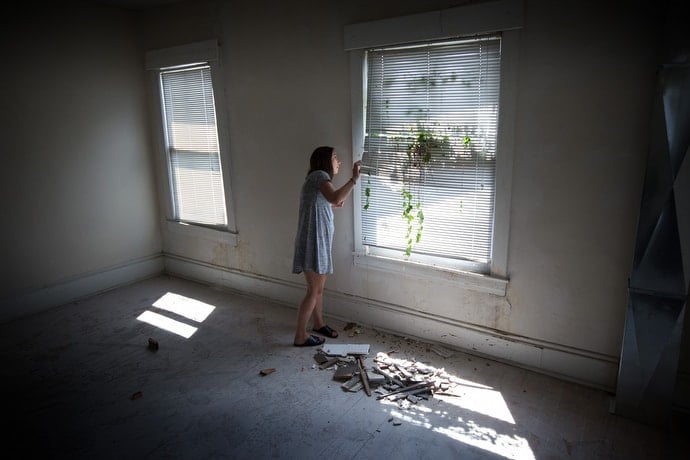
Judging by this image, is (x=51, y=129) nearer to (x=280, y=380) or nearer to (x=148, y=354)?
(x=148, y=354)

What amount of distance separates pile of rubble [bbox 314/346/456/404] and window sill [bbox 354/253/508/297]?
0.70 meters

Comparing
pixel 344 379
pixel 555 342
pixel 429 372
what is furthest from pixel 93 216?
pixel 555 342

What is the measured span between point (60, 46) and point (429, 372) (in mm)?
4861

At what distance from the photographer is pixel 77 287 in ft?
16.6

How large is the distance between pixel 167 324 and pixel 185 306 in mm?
442

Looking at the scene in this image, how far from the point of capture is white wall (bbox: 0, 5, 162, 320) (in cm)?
448

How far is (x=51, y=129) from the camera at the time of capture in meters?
4.71

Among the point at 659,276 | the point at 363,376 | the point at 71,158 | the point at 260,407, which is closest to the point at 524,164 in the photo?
the point at 659,276

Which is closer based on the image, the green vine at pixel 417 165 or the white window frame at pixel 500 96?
the white window frame at pixel 500 96

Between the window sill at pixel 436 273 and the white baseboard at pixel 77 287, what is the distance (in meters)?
3.05

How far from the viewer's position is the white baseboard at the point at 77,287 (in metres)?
4.58

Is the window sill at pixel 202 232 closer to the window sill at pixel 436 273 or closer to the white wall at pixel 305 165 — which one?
the white wall at pixel 305 165

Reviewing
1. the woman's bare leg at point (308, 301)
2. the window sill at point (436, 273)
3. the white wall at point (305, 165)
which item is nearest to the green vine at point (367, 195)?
the white wall at point (305, 165)

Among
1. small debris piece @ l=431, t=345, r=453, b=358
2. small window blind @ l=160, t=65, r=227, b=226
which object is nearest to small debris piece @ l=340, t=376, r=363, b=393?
small debris piece @ l=431, t=345, r=453, b=358
